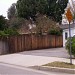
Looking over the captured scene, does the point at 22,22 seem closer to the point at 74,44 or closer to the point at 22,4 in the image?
the point at 22,4

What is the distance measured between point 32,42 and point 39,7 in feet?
71.8

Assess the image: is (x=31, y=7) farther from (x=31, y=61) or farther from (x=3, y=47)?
(x=31, y=61)

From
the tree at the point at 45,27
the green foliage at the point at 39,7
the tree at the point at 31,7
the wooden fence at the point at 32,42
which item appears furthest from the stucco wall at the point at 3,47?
the green foliage at the point at 39,7

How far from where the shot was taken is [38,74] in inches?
524

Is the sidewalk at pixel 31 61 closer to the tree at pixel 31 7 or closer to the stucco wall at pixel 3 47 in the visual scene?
the stucco wall at pixel 3 47

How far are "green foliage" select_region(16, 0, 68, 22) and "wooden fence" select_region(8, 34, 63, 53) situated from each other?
52.9 ft

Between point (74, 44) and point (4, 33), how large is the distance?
10547mm

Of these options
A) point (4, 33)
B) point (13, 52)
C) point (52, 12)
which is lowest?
point (13, 52)

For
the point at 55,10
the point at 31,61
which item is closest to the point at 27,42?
the point at 31,61

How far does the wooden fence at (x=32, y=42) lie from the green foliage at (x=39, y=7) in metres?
16.1

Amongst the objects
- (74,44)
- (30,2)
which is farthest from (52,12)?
(74,44)

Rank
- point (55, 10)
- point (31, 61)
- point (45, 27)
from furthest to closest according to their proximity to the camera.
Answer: point (55, 10) → point (45, 27) → point (31, 61)

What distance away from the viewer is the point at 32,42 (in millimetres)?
30969

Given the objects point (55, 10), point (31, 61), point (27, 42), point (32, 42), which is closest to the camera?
point (31, 61)
